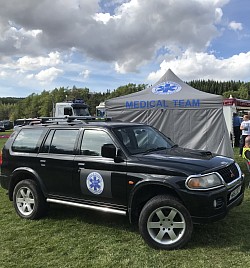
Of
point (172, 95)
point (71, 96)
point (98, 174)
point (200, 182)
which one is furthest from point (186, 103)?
point (71, 96)

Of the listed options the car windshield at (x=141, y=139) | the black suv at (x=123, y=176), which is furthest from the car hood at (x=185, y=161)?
the car windshield at (x=141, y=139)

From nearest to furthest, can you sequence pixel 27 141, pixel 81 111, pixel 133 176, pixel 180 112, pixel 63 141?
pixel 133 176 → pixel 63 141 → pixel 27 141 → pixel 180 112 → pixel 81 111

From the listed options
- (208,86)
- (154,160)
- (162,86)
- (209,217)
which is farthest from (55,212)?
(208,86)

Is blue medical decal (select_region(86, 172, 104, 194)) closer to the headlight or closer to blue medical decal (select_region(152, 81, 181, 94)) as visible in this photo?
the headlight

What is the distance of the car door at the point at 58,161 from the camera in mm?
5432

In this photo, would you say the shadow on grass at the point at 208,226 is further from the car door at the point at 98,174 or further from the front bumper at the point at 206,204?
the car door at the point at 98,174

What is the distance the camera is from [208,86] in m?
123

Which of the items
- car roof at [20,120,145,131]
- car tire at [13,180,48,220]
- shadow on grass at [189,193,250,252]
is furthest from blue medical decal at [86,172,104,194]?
shadow on grass at [189,193,250,252]

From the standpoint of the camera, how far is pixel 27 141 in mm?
6148

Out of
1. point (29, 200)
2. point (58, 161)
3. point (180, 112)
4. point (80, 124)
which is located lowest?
point (29, 200)

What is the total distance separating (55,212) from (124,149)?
2241 millimetres

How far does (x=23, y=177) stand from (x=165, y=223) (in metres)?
2.92

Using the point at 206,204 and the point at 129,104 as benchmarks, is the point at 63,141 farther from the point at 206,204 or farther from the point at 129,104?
the point at 129,104

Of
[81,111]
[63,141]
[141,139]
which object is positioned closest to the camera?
[141,139]
